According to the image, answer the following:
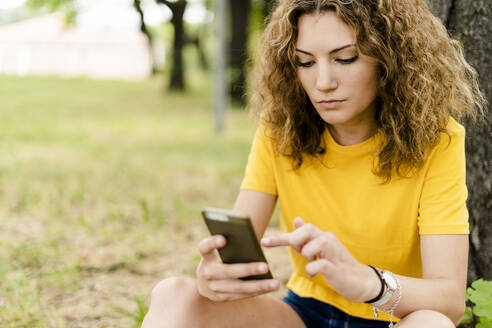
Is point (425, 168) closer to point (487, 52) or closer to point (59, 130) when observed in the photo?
point (487, 52)

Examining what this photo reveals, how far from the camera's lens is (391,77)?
1807mm

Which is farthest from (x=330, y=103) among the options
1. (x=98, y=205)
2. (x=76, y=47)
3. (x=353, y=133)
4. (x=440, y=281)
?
(x=76, y=47)

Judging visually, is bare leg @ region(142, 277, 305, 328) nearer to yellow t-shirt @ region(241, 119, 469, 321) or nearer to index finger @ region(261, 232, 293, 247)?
yellow t-shirt @ region(241, 119, 469, 321)

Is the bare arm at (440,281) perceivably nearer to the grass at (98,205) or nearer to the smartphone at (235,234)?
the smartphone at (235,234)

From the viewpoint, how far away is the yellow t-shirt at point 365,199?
1.75 m

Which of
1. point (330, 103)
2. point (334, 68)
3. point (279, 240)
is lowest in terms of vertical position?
point (279, 240)

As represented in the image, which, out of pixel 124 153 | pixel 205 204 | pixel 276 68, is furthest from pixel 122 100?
pixel 276 68

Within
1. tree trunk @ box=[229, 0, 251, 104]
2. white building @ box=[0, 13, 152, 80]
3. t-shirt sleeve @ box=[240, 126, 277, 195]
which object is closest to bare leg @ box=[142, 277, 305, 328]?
t-shirt sleeve @ box=[240, 126, 277, 195]

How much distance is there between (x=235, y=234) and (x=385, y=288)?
447mm

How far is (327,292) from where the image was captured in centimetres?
199

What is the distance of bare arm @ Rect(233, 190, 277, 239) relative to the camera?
6.73ft

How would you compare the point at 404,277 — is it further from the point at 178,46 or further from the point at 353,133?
the point at 178,46

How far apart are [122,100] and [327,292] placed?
43.8 feet

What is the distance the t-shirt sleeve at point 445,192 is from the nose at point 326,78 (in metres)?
0.39
